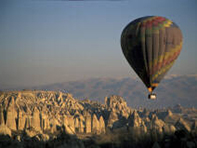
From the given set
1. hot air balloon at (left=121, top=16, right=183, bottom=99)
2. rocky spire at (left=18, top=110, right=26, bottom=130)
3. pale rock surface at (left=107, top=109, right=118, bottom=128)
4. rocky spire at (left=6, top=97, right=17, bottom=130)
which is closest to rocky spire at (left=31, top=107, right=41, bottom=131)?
rocky spire at (left=18, top=110, right=26, bottom=130)

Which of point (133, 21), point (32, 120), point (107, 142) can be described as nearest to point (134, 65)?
point (133, 21)

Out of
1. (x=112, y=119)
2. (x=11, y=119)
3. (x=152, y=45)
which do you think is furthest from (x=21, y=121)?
(x=152, y=45)

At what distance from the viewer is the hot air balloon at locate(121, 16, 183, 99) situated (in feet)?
201

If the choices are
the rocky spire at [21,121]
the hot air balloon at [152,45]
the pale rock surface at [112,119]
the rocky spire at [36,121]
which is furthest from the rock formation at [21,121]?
the hot air balloon at [152,45]

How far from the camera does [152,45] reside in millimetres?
61188

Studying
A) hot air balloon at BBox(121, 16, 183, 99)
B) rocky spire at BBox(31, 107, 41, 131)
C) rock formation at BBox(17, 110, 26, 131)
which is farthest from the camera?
rocky spire at BBox(31, 107, 41, 131)

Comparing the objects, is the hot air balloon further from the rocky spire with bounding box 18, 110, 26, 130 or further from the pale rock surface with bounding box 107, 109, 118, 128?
the pale rock surface with bounding box 107, 109, 118, 128

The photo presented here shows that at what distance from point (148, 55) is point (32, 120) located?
96337mm

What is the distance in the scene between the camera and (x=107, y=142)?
356 feet

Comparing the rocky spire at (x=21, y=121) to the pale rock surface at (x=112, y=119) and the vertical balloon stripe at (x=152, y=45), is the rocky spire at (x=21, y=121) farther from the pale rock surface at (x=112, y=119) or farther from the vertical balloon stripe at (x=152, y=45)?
the vertical balloon stripe at (x=152, y=45)

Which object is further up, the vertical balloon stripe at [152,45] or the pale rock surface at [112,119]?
the vertical balloon stripe at [152,45]

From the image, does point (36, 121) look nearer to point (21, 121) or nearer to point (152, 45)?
point (21, 121)

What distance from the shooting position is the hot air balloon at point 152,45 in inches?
2410

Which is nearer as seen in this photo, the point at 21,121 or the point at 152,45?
the point at 152,45
